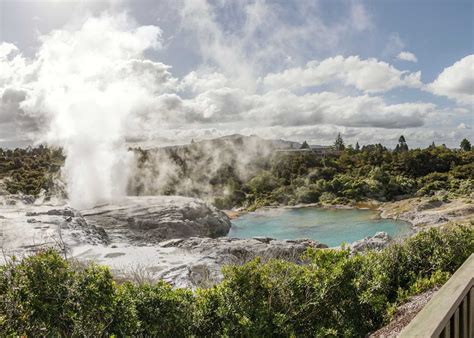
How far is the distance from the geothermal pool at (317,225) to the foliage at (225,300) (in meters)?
13.0

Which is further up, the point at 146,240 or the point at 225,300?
the point at 225,300

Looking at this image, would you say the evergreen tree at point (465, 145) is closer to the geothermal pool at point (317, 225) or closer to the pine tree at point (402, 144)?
the pine tree at point (402, 144)

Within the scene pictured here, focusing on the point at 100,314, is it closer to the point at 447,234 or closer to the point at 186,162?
the point at 447,234

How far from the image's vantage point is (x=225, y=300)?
174 inches

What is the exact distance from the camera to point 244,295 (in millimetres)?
4441

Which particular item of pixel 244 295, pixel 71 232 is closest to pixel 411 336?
pixel 244 295

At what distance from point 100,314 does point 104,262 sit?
6.61m

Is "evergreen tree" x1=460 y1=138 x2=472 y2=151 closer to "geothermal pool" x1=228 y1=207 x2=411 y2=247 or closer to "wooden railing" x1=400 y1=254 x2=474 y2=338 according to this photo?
"geothermal pool" x1=228 y1=207 x2=411 y2=247

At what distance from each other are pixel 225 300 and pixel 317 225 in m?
18.5

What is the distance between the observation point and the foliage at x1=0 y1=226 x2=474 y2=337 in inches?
155

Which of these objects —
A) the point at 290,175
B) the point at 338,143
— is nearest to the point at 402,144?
the point at 338,143

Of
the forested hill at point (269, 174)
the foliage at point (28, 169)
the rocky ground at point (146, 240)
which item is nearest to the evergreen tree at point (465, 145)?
the forested hill at point (269, 174)

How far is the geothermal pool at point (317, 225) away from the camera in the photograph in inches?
765

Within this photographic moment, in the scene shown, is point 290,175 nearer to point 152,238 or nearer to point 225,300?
point 152,238
